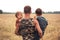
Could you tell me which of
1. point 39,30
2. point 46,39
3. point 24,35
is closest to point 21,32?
point 24,35

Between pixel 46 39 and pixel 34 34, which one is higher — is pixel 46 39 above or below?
below

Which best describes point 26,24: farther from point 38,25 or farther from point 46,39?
point 46,39

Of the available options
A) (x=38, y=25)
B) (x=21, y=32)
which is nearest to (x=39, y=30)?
(x=38, y=25)

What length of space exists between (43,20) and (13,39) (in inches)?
336

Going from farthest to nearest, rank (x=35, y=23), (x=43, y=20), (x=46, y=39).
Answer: (x=46, y=39)
(x=43, y=20)
(x=35, y=23)

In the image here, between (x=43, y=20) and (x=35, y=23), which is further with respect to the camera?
(x=43, y=20)

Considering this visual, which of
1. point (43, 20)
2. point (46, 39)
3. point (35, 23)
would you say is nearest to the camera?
point (35, 23)

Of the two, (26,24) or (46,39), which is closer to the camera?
(26,24)

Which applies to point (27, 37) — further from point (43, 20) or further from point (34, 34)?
point (43, 20)

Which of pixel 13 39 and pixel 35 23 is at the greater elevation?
pixel 35 23

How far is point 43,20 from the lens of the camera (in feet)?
15.2

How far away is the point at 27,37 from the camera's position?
4.48m

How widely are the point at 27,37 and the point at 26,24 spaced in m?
0.23

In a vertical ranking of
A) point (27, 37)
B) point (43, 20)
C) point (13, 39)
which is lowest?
point (13, 39)
